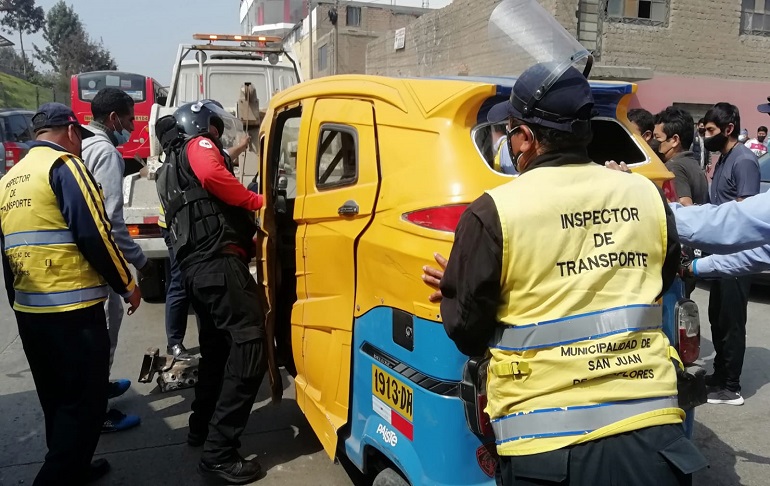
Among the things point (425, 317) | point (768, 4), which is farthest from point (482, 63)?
point (425, 317)

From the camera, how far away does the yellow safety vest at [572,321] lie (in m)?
1.68

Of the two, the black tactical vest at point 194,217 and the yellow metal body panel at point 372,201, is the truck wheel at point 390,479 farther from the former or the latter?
the black tactical vest at point 194,217

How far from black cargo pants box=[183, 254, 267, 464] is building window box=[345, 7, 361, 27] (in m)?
38.7

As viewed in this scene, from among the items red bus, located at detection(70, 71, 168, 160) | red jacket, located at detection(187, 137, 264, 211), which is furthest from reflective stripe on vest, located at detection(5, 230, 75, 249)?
red bus, located at detection(70, 71, 168, 160)

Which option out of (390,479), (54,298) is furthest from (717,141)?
(54,298)

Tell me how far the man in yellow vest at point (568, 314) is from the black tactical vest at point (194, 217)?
7.04 ft

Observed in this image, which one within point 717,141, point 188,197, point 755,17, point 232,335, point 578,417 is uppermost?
point 755,17

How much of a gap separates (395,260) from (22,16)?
79.9m

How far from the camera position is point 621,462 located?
166cm

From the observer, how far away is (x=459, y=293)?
5.87 ft

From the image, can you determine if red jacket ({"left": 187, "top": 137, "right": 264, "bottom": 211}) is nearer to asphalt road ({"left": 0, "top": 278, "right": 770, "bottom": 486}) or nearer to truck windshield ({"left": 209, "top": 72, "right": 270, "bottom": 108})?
asphalt road ({"left": 0, "top": 278, "right": 770, "bottom": 486})

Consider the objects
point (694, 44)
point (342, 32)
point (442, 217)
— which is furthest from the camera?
point (342, 32)

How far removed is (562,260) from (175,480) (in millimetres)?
2818

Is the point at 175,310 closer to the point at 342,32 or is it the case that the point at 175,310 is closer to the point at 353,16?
the point at 342,32
